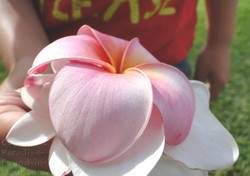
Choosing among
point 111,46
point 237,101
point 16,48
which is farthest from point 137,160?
point 237,101

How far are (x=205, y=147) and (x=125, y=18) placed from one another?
1.73 ft

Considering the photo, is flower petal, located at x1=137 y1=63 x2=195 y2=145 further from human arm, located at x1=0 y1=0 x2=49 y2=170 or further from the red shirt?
the red shirt

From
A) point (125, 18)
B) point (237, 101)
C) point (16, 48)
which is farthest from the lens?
point (237, 101)

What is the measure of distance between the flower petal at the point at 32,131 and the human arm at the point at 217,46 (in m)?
0.83

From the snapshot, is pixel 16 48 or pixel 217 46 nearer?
pixel 16 48

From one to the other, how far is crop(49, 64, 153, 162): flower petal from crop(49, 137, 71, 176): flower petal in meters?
0.02

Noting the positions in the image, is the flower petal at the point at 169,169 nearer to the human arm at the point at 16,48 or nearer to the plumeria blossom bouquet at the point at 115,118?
the plumeria blossom bouquet at the point at 115,118

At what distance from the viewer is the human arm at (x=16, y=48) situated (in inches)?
24.6

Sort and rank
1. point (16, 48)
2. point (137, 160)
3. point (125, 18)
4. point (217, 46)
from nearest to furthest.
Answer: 1. point (137, 160)
2. point (16, 48)
3. point (125, 18)
4. point (217, 46)

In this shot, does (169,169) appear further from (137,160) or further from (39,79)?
(39,79)

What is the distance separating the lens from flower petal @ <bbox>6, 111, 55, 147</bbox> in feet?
1.42

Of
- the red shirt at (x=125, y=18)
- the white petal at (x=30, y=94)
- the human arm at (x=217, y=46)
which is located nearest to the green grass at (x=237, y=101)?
the human arm at (x=217, y=46)

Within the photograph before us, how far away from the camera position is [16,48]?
80 cm

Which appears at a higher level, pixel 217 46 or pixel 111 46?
pixel 111 46
